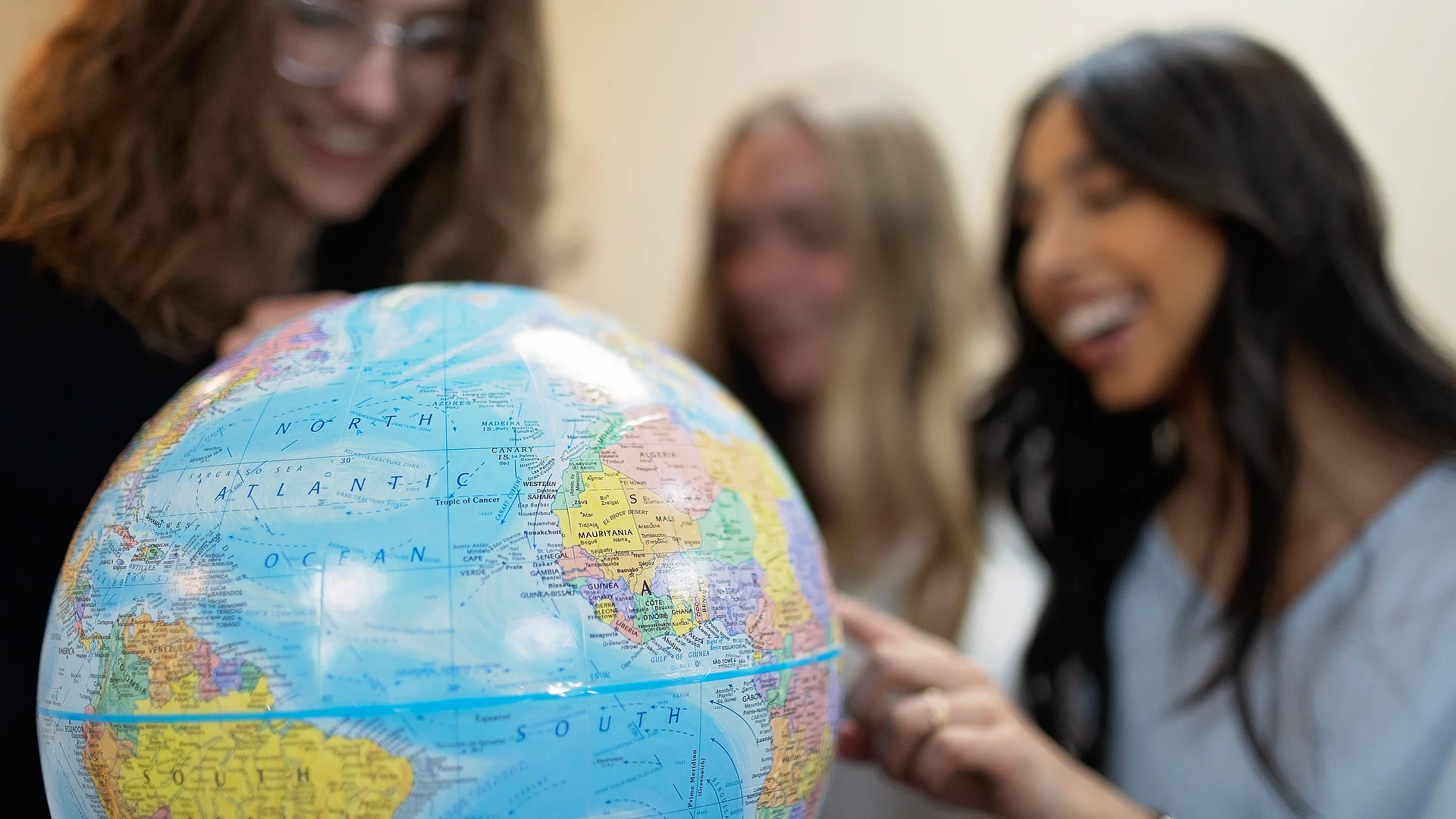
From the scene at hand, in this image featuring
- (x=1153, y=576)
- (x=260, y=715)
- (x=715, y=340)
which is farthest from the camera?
(x=715, y=340)

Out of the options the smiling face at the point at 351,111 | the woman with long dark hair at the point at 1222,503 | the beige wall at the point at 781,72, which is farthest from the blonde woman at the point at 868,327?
the smiling face at the point at 351,111

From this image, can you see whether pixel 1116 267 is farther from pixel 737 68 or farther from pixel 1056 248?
pixel 737 68

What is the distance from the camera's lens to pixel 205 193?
1129 millimetres

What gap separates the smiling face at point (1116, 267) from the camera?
1.22m

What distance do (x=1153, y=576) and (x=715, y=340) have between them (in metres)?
0.92

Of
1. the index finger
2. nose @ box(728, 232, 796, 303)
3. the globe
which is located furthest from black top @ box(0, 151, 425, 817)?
nose @ box(728, 232, 796, 303)

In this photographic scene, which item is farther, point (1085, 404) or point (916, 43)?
point (916, 43)

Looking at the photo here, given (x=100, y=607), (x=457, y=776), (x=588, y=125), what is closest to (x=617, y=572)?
(x=457, y=776)

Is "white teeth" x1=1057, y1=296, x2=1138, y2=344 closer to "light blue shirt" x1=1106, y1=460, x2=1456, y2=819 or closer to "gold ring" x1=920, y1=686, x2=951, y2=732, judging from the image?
"light blue shirt" x1=1106, y1=460, x2=1456, y2=819

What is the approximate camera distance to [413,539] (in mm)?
613

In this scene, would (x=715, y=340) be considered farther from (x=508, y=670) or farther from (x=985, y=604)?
(x=508, y=670)

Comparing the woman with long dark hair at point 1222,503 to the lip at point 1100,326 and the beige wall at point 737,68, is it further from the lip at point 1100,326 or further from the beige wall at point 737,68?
the beige wall at point 737,68

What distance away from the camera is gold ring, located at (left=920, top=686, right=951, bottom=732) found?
993 millimetres

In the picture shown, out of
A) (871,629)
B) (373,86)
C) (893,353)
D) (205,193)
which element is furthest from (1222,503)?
(205,193)
